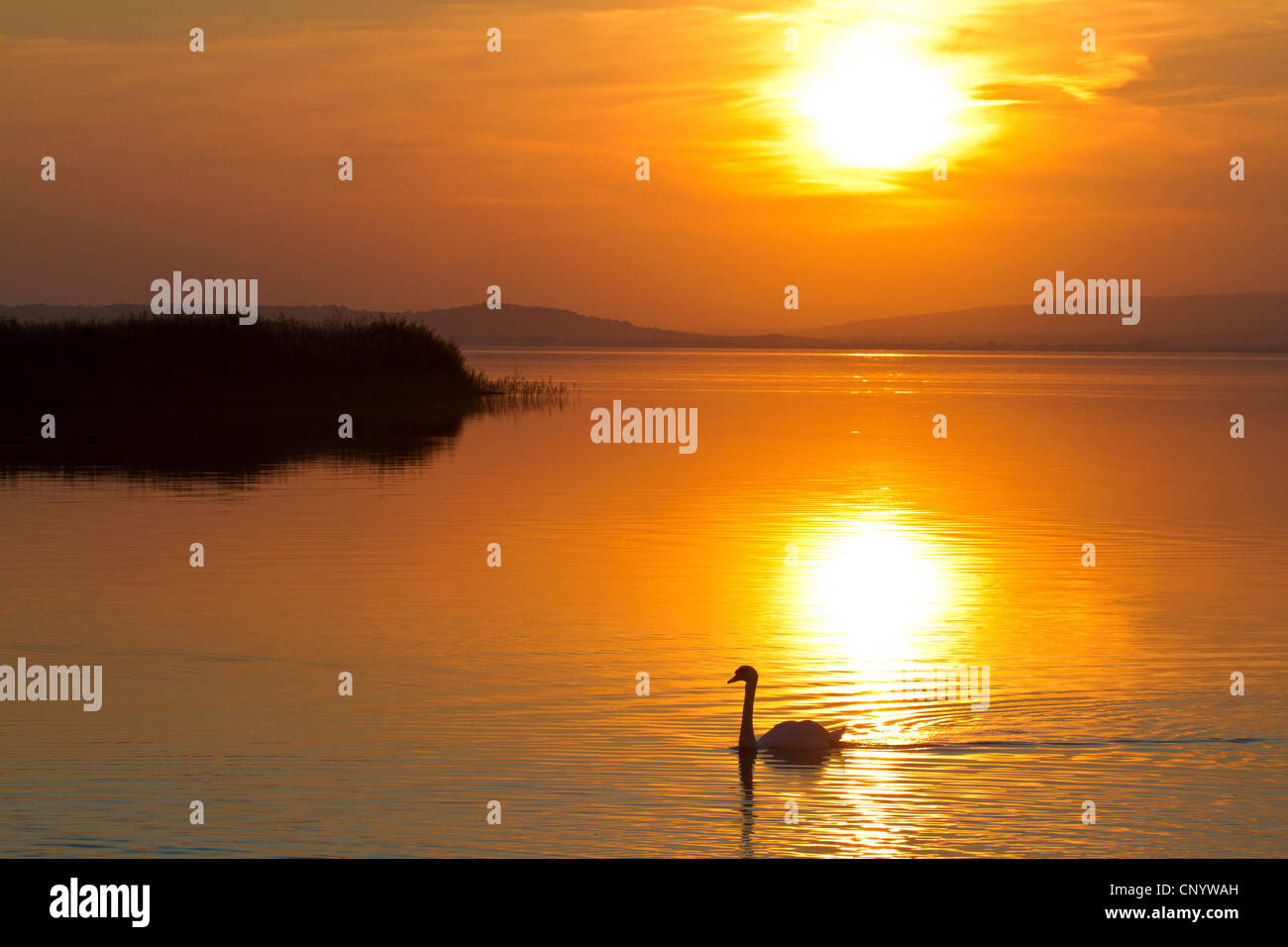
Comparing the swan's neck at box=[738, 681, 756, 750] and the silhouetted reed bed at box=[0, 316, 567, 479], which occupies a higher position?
the silhouetted reed bed at box=[0, 316, 567, 479]

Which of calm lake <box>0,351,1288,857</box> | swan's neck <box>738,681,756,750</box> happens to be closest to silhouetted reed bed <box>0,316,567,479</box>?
calm lake <box>0,351,1288,857</box>

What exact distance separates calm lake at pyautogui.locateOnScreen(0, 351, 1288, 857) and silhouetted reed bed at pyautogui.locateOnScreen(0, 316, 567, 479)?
509 inches

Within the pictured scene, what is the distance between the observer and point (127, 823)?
36.5ft

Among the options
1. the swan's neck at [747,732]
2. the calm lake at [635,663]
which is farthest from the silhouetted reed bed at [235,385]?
the swan's neck at [747,732]

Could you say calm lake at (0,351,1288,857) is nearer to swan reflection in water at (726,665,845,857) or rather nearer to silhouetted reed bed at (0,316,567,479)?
swan reflection in water at (726,665,845,857)

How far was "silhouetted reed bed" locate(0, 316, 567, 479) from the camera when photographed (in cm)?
4803

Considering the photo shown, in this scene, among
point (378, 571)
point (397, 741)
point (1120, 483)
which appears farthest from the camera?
point (1120, 483)

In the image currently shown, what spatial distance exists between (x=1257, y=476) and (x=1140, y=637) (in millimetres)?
20902

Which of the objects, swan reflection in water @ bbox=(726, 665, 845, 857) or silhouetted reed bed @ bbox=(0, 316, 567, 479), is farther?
silhouetted reed bed @ bbox=(0, 316, 567, 479)

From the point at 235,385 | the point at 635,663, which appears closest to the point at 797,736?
the point at 635,663

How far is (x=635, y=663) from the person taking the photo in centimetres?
1650

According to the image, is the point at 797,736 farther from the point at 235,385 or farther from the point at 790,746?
the point at 235,385
